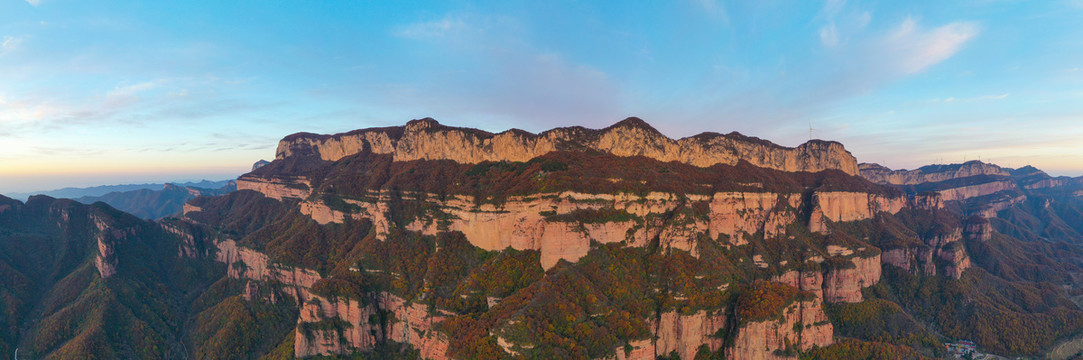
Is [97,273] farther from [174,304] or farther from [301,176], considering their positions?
[301,176]

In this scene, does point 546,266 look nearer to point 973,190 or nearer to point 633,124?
point 633,124

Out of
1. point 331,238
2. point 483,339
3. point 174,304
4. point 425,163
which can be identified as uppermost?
point 425,163

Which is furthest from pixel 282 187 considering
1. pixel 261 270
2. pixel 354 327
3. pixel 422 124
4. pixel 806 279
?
pixel 806 279

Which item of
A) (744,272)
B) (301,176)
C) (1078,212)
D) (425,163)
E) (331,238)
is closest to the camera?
(744,272)

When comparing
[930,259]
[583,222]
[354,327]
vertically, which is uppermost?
[583,222]

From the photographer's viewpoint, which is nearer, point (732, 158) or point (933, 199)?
point (732, 158)

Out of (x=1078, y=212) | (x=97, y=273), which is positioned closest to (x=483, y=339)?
(x=97, y=273)
